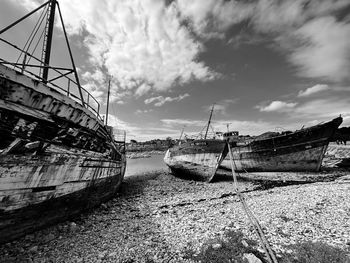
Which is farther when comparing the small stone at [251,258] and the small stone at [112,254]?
the small stone at [112,254]

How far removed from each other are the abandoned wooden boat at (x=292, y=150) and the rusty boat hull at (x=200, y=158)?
22.7 feet

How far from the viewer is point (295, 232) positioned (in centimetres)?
456

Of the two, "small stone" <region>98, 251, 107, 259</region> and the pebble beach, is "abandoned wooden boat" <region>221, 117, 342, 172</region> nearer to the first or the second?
the pebble beach

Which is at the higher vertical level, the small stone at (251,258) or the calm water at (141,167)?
the calm water at (141,167)

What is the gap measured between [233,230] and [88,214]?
18.7ft

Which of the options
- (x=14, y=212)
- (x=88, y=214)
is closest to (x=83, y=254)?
(x=14, y=212)

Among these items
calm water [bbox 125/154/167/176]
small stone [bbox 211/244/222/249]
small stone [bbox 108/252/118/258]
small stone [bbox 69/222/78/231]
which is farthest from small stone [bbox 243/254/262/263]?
calm water [bbox 125/154/167/176]

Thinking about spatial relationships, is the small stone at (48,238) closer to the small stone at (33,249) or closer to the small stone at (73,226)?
the small stone at (33,249)

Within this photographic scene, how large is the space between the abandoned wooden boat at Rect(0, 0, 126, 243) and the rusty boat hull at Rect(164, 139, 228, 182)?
33.5 feet

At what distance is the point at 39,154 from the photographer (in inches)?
183

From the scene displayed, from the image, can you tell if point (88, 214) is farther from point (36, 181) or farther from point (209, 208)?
point (209, 208)

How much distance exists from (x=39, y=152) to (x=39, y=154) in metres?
0.06

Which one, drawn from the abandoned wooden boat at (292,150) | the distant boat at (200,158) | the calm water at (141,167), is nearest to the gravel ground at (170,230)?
the distant boat at (200,158)

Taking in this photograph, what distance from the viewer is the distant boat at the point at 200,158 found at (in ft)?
46.8
